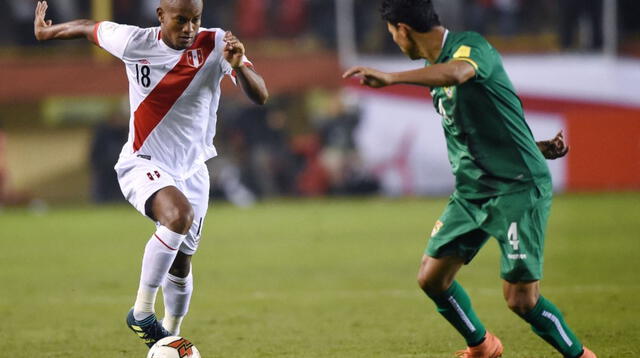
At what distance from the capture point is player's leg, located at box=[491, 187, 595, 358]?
5309 millimetres

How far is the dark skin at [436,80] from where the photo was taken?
15.6ft

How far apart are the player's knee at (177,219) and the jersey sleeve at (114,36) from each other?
3.75ft

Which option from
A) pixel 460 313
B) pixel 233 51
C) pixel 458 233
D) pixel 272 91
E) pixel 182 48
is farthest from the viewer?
pixel 272 91

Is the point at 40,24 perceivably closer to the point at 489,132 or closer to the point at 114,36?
the point at 114,36

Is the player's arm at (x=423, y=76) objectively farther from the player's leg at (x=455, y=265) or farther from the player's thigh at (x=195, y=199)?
the player's thigh at (x=195, y=199)

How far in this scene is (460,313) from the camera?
5875mm

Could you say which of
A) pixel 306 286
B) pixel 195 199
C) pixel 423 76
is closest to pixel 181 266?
pixel 195 199

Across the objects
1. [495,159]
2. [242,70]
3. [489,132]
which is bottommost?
[495,159]

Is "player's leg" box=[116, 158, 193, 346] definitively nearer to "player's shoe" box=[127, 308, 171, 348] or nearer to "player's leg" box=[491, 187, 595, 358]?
"player's shoe" box=[127, 308, 171, 348]

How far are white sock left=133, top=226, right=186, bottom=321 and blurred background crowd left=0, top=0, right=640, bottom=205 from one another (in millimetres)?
15767

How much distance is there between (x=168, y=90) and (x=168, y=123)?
Result: 208 millimetres

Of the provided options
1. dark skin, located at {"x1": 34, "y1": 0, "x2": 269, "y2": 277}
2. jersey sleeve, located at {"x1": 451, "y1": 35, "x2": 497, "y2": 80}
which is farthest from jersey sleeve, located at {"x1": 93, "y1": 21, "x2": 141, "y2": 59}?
jersey sleeve, located at {"x1": 451, "y1": 35, "x2": 497, "y2": 80}

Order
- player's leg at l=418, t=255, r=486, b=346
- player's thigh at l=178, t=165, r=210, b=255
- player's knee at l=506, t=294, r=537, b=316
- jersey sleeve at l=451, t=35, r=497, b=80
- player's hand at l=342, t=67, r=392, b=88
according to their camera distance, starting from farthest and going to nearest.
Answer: player's thigh at l=178, t=165, r=210, b=255
player's leg at l=418, t=255, r=486, b=346
player's knee at l=506, t=294, r=537, b=316
jersey sleeve at l=451, t=35, r=497, b=80
player's hand at l=342, t=67, r=392, b=88

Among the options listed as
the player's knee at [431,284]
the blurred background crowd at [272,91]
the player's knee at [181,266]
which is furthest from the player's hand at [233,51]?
the blurred background crowd at [272,91]
